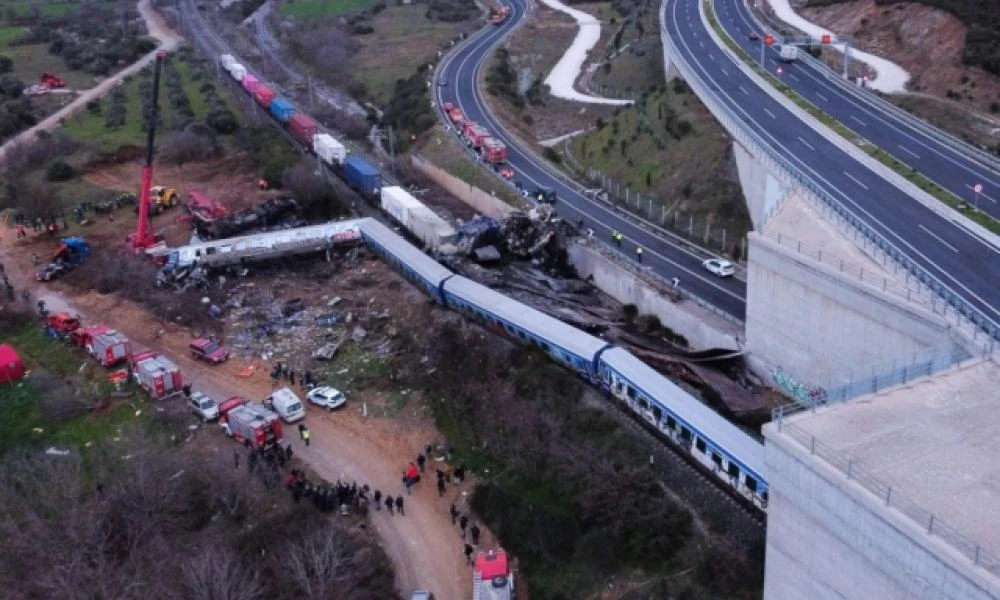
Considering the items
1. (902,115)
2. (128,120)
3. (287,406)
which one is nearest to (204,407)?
(287,406)

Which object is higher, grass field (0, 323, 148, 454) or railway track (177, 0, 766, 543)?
railway track (177, 0, 766, 543)

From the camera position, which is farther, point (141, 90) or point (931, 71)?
point (141, 90)

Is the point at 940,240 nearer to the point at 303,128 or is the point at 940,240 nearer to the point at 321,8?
the point at 303,128

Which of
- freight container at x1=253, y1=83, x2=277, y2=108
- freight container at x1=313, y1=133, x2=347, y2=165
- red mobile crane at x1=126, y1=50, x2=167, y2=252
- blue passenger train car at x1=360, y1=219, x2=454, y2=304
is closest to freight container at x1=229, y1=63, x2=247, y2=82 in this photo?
freight container at x1=253, y1=83, x2=277, y2=108

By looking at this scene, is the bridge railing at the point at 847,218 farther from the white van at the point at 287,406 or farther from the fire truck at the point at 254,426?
the fire truck at the point at 254,426

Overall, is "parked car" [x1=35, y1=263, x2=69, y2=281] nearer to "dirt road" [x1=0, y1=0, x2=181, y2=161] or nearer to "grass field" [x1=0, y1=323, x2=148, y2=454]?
"grass field" [x1=0, y1=323, x2=148, y2=454]

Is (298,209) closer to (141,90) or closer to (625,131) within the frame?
(625,131)

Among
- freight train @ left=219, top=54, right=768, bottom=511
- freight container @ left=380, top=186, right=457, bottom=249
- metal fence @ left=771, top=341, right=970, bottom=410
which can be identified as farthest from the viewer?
freight container @ left=380, top=186, right=457, bottom=249

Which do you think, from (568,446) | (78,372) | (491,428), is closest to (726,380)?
(568,446)
